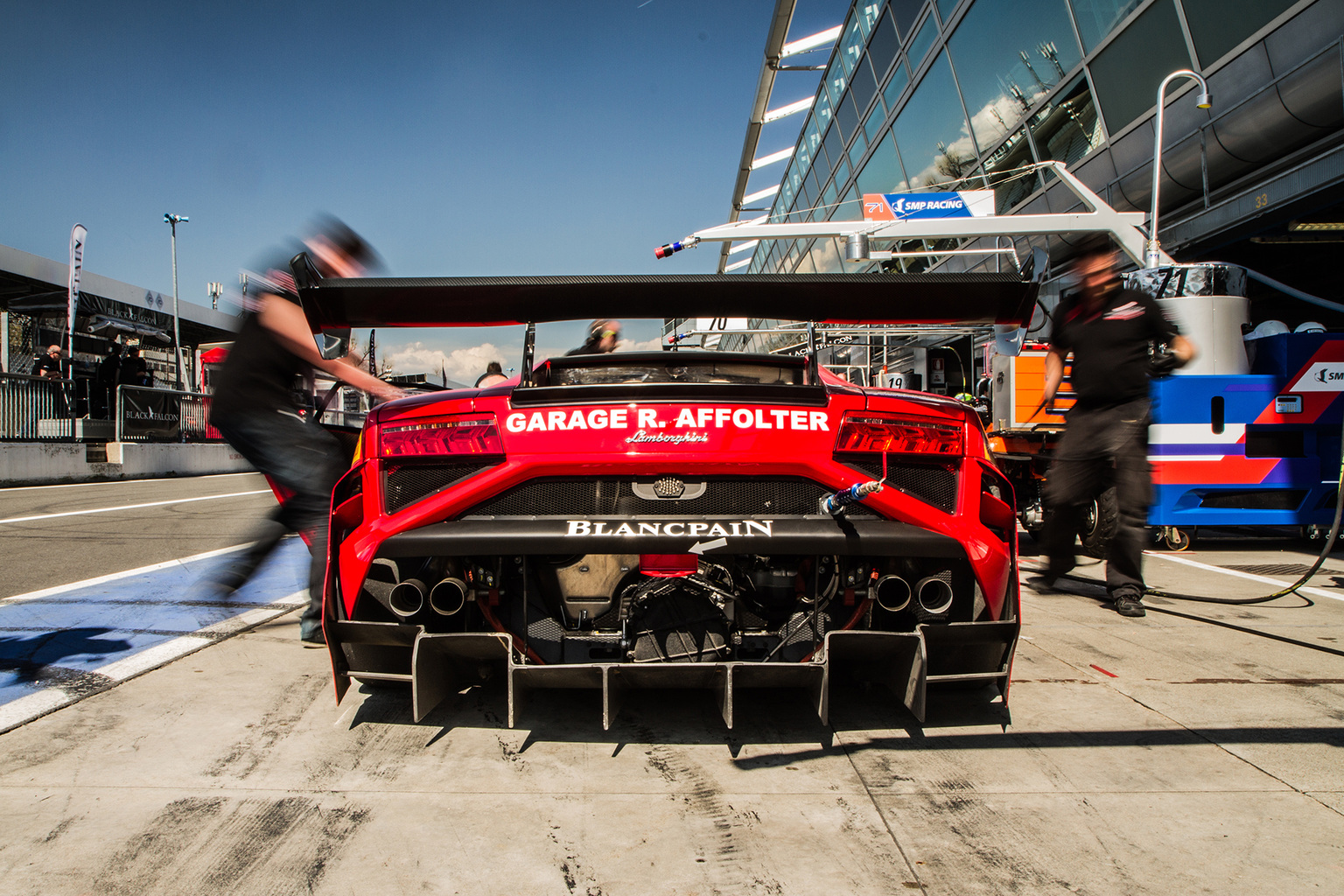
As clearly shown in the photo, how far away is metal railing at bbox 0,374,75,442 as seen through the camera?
11797 millimetres

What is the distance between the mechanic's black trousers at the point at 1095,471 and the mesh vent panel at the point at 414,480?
7.27ft

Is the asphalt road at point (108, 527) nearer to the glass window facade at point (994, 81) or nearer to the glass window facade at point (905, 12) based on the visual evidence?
the glass window facade at point (994, 81)

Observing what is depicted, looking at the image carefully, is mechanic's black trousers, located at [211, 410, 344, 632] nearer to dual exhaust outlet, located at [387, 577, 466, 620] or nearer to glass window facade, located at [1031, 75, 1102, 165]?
dual exhaust outlet, located at [387, 577, 466, 620]

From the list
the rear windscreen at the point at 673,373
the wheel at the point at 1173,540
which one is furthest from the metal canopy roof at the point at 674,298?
the wheel at the point at 1173,540

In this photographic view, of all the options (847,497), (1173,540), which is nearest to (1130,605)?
(847,497)

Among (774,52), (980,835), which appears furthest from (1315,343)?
(774,52)

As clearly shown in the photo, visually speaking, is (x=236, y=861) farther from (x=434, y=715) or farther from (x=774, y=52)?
(x=774, y=52)

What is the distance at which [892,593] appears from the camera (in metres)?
2.25

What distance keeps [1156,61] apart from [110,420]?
16.4m

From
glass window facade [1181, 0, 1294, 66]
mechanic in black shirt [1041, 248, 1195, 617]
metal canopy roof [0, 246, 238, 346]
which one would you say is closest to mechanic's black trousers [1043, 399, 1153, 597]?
mechanic in black shirt [1041, 248, 1195, 617]

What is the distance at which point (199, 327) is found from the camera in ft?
111

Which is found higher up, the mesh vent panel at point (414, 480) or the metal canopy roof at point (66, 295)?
the metal canopy roof at point (66, 295)

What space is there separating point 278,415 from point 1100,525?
4.92m

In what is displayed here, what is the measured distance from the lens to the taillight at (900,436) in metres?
2.18
